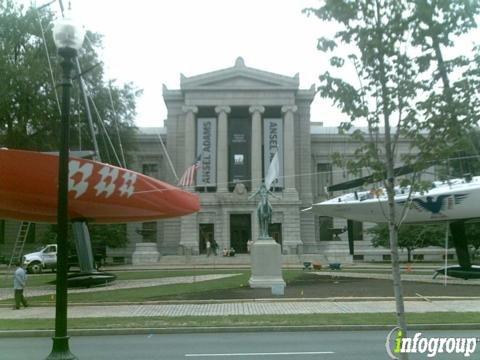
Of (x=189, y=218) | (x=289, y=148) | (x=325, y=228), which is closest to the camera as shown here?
(x=189, y=218)

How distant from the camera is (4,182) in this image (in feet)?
76.9

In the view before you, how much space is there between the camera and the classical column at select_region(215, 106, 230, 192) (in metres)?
63.7

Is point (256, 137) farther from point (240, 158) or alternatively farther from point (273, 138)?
point (240, 158)

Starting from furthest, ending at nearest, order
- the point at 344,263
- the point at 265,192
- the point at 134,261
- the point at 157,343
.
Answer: the point at 134,261 → the point at 344,263 → the point at 265,192 → the point at 157,343

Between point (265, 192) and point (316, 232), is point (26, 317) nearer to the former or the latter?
point (265, 192)

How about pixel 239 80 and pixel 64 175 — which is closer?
pixel 64 175

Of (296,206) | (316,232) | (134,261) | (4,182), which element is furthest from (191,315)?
(316,232)

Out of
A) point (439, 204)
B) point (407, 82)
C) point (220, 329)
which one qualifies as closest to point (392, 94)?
point (407, 82)

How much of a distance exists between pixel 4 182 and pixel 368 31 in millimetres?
19924

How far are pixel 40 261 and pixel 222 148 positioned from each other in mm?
27120

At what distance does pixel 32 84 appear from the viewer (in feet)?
149

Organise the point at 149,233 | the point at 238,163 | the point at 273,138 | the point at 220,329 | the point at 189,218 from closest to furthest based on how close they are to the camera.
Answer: the point at 220,329 → the point at 189,218 → the point at 273,138 → the point at 238,163 → the point at 149,233

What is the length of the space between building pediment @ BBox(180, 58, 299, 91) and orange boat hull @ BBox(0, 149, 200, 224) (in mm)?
37620

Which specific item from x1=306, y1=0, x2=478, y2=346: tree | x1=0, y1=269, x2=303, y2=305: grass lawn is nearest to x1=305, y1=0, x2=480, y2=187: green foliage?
x1=306, y1=0, x2=478, y2=346: tree
